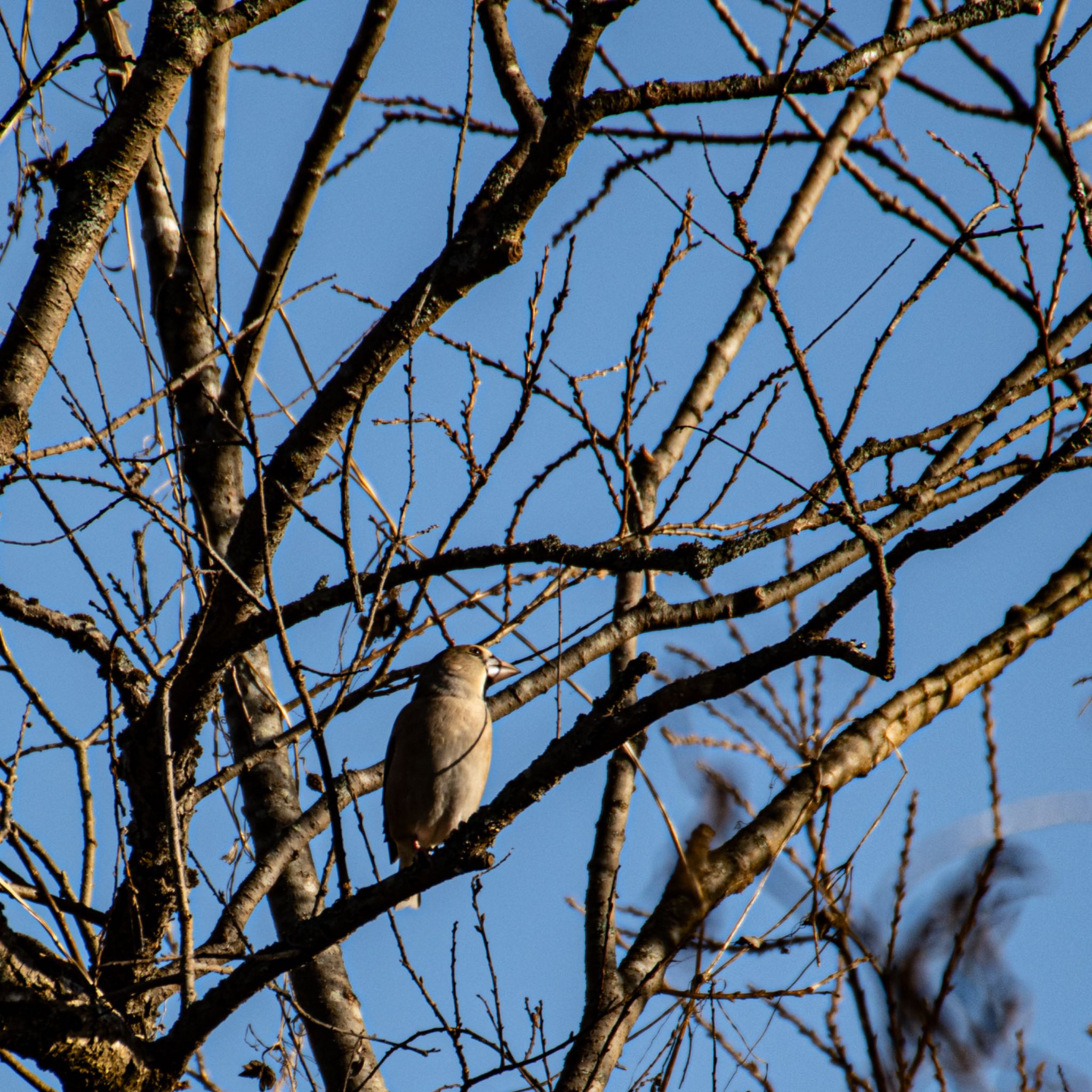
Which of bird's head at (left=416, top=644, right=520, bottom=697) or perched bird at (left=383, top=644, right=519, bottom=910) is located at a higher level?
bird's head at (left=416, top=644, right=520, bottom=697)

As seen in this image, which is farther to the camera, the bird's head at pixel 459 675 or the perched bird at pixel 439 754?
the bird's head at pixel 459 675

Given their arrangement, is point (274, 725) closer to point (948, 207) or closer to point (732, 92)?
point (732, 92)

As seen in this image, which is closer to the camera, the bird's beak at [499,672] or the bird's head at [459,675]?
the bird's beak at [499,672]

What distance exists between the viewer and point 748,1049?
304 centimetres

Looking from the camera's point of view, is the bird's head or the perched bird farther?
the bird's head

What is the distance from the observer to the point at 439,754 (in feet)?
17.9

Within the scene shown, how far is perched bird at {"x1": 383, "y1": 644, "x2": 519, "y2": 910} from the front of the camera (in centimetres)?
545

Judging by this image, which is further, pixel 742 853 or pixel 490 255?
pixel 742 853

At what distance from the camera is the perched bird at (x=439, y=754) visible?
5.45 m

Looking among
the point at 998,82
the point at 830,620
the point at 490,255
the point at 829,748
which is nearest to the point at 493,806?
the point at 830,620

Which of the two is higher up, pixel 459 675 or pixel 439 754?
pixel 459 675

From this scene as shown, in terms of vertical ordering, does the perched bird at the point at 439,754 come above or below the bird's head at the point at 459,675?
below

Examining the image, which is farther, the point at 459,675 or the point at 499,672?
the point at 459,675

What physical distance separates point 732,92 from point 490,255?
2.95ft
